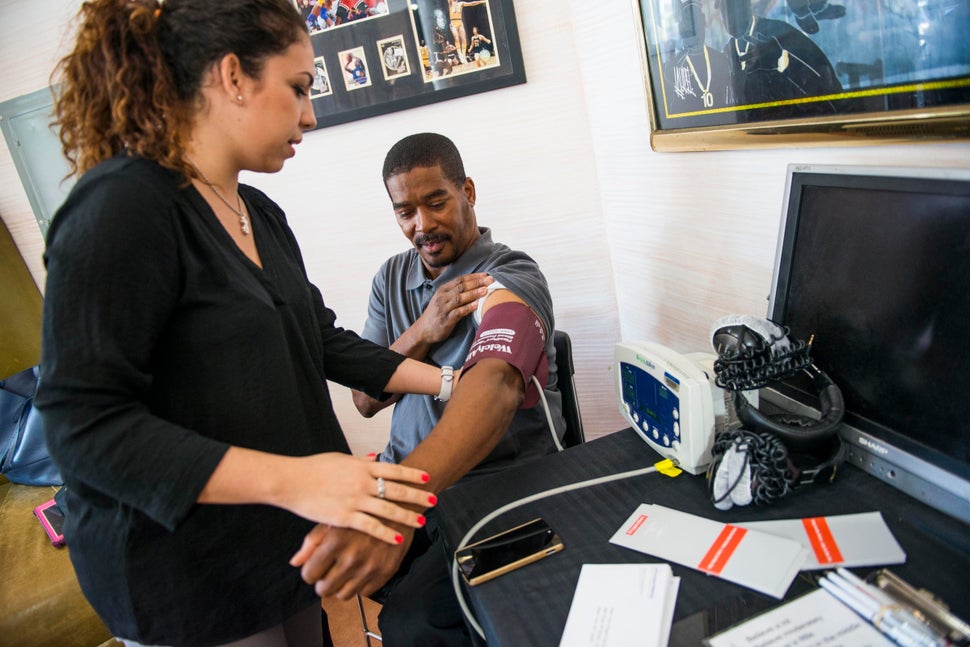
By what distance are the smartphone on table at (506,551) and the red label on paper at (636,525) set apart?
0.10m

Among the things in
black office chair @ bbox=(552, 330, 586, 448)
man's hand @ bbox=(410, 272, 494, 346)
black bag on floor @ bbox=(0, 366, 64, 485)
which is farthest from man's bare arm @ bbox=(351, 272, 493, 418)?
black bag on floor @ bbox=(0, 366, 64, 485)

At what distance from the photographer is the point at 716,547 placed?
2.74 feet

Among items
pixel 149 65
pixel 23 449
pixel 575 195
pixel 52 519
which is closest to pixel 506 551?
pixel 149 65

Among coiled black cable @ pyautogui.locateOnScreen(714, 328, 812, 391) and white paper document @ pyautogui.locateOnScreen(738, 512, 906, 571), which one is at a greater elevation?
coiled black cable @ pyautogui.locateOnScreen(714, 328, 812, 391)

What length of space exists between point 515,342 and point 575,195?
93 centimetres

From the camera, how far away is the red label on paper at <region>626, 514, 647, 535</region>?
899 millimetres

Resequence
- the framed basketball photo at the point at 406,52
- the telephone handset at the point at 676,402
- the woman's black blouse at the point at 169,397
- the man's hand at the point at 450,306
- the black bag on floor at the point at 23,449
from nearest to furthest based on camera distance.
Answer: the woman's black blouse at the point at 169,397 < the telephone handset at the point at 676,402 < the man's hand at the point at 450,306 < the framed basketball photo at the point at 406,52 < the black bag on floor at the point at 23,449

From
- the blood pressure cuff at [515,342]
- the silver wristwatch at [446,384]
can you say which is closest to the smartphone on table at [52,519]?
the silver wristwatch at [446,384]

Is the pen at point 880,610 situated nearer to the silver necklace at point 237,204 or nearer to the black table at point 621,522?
the black table at point 621,522

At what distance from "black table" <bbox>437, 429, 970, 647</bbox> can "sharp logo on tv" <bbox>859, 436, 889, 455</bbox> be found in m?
0.06

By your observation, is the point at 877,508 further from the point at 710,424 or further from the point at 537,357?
the point at 537,357

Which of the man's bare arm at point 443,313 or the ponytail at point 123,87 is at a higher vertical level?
the ponytail at point 123,87

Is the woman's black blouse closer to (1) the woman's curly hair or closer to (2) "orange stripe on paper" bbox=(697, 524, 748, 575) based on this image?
(1) the woman's curly hair

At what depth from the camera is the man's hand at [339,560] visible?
0.88 metres
